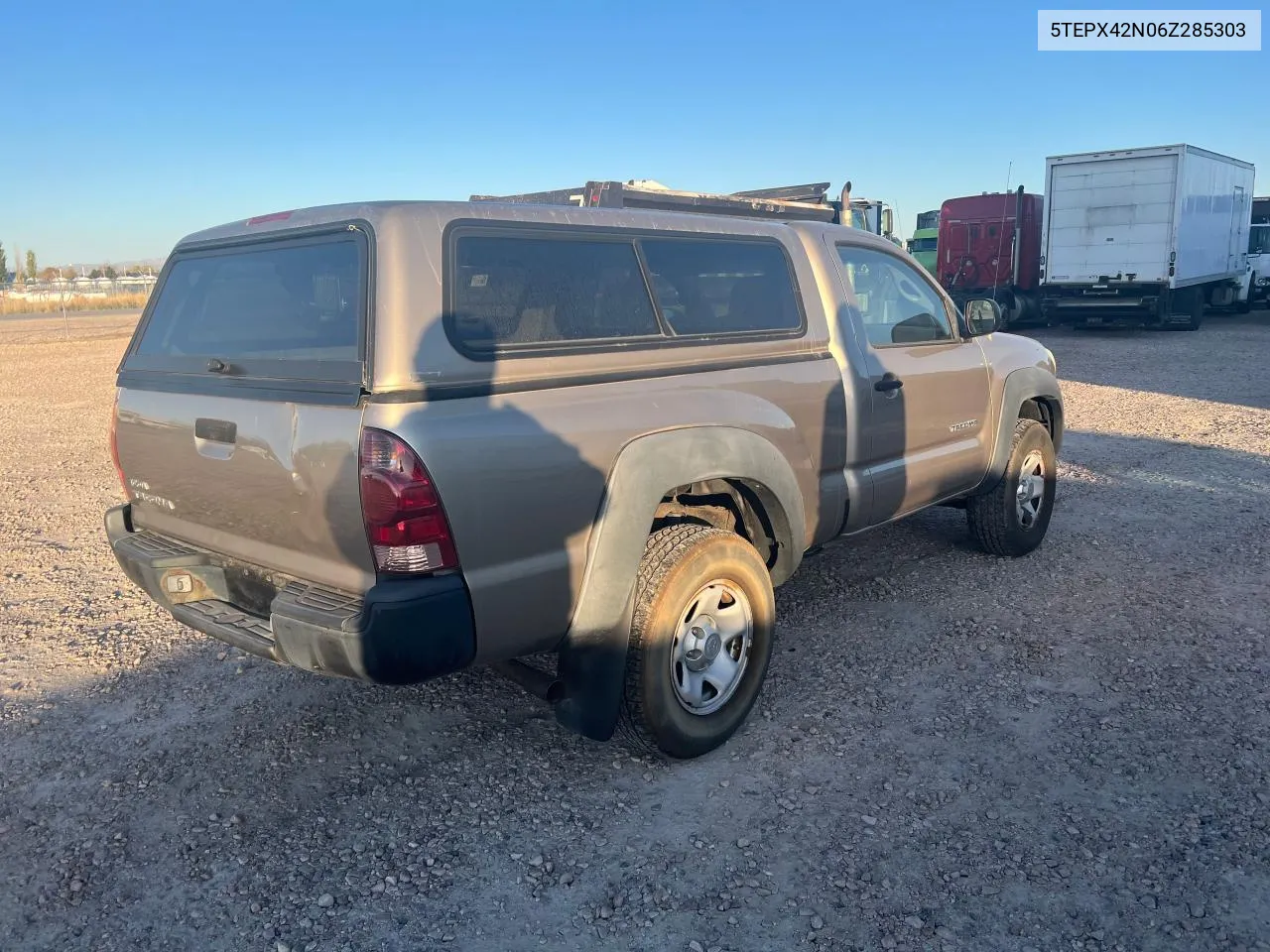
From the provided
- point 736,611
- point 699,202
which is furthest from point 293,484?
point 699,202

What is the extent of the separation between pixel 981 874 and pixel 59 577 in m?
5.19

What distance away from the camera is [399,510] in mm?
2693

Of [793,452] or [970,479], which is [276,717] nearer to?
[793,452]

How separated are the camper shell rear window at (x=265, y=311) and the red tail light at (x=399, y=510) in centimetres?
26

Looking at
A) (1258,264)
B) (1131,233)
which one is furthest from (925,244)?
(1131,233)

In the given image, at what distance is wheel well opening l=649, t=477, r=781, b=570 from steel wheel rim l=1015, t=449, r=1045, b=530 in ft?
7.58

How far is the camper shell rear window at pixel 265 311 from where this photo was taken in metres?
2.94

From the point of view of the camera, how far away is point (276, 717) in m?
3.86

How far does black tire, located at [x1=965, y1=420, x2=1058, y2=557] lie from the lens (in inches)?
217

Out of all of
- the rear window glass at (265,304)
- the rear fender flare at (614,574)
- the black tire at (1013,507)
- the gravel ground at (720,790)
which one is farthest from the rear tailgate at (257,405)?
the black tire at (1013,507)

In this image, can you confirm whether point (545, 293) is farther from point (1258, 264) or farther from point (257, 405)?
point (1258, 264)

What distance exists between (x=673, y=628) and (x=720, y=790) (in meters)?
0.58

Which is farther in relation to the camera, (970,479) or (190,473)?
(970,479)

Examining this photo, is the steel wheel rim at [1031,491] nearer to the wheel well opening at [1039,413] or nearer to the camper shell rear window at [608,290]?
the wheel well opening at [1039,413]
